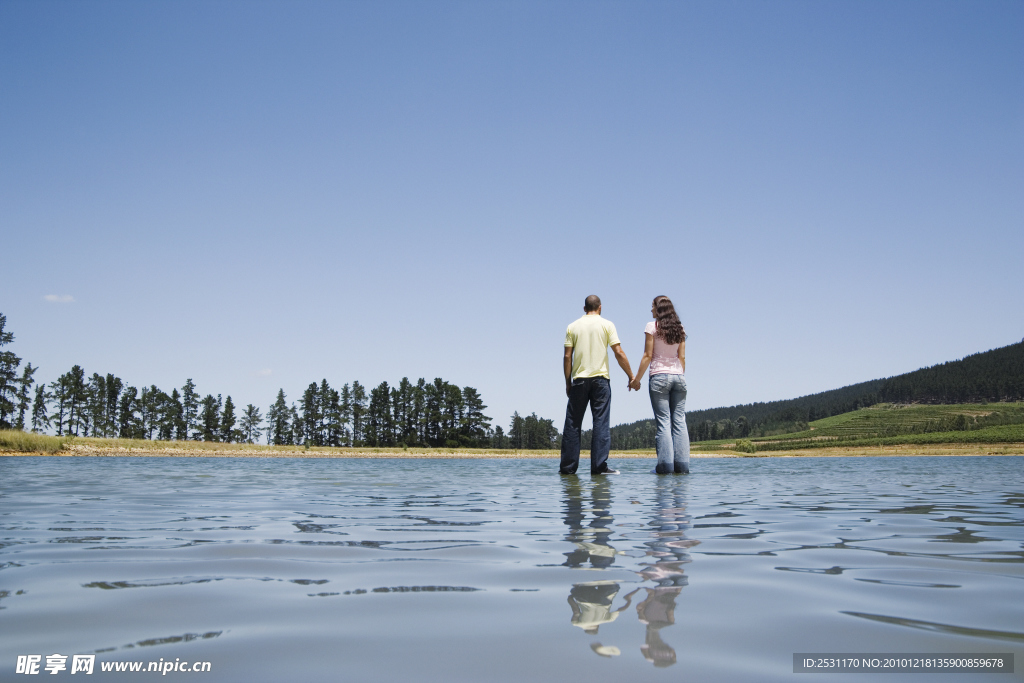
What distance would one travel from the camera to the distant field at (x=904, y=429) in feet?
208

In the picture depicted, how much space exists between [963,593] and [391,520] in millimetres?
3521

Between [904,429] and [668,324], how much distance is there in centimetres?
10151

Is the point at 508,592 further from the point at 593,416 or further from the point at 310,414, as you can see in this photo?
the point at 310,414

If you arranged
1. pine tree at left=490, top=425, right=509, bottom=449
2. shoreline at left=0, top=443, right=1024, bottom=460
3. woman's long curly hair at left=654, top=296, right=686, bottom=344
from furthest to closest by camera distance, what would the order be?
pine tree at left=490, top=425, right=509, bottom=449 < shoreline at left=0, top=443, right=1024, bottom=460 < woman's long curly hair at left=654, top=296, right=686, bottom=344

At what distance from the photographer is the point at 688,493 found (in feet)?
23.5

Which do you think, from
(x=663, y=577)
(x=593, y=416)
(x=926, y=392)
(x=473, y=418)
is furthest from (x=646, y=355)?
(x=926, y=392)

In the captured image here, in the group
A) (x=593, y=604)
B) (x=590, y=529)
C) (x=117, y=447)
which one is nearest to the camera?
(x=593, y=604)

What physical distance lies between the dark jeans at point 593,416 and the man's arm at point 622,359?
0.51 meters

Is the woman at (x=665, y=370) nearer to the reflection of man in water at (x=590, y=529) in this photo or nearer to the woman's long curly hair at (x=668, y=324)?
the woman's long curly hair at (x=668, y=324)

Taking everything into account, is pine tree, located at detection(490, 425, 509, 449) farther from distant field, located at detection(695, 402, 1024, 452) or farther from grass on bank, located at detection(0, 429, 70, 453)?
grass on bank, located at detection(0, 429, 70, 453)

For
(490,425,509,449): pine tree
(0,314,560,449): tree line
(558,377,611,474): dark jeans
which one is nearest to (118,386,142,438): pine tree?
(0,314,560,449): tree line

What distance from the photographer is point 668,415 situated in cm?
1100

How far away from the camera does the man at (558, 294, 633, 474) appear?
1034 centimetres

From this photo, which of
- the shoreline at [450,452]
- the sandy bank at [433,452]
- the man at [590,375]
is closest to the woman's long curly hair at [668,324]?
the man at [590,375]
